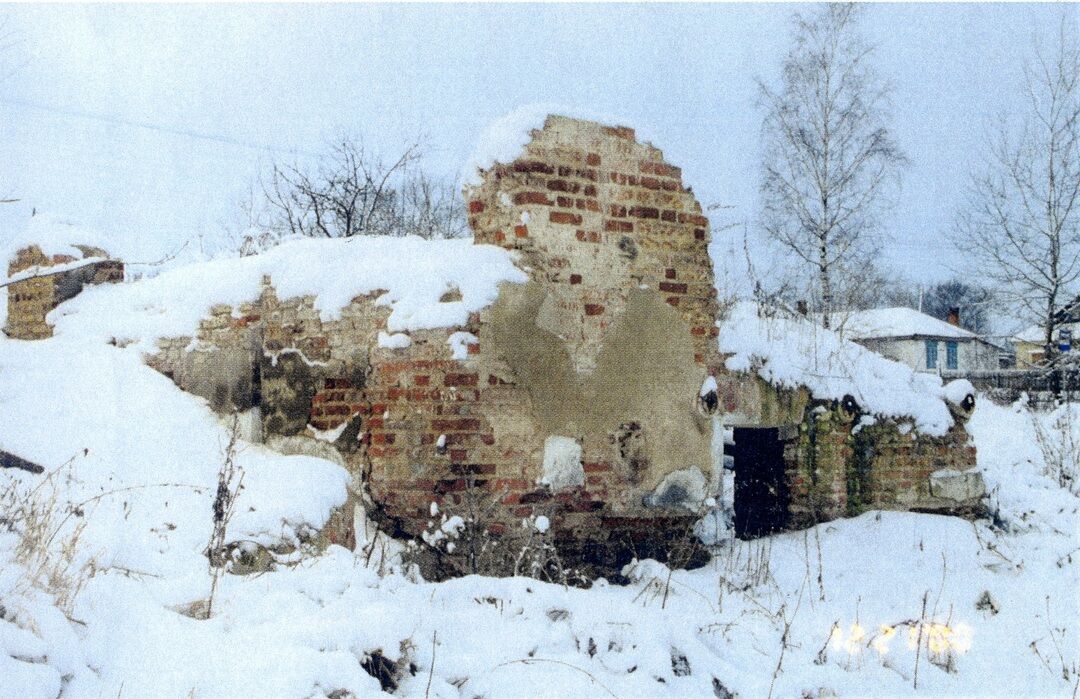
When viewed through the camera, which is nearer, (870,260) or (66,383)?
(66,383)

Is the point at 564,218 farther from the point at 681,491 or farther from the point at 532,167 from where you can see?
the point at 681,491

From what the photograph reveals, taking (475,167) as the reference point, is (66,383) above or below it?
below

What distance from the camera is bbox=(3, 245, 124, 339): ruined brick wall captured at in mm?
6762

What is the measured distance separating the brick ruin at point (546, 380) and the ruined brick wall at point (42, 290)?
2234 mm

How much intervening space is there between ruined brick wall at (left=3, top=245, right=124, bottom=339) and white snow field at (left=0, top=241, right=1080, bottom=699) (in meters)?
0.17

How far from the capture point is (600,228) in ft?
15.8

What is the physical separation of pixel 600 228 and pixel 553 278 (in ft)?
1.40

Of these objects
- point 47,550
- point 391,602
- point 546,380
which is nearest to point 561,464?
point 546,380

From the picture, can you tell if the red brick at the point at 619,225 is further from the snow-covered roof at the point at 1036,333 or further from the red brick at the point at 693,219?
the snow-covered roof at the point at 1036,333

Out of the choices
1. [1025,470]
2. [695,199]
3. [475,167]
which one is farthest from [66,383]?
[1025,470]

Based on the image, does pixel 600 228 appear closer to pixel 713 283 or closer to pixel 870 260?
pixel 713 283

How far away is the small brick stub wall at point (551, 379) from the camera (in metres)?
4.53

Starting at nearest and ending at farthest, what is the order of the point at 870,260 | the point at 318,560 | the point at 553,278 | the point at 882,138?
the point at 318,560, the point at 553,278, the point at 882,138, the point at 870,260

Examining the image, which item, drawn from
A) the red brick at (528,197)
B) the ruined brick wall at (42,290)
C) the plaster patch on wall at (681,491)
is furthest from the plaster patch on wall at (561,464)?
the ruined brick wall at (42,290)
